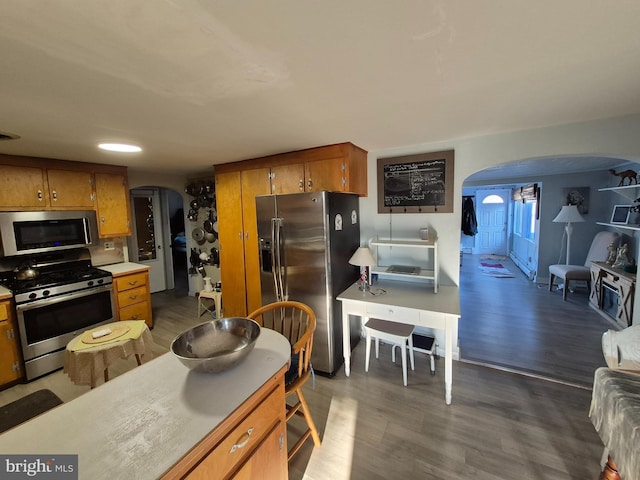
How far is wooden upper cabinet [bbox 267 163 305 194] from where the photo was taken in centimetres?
283

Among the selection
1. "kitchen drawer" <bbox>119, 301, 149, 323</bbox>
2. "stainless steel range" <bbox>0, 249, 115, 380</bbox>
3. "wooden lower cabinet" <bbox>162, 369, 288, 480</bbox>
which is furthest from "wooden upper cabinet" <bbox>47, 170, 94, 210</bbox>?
"wooden lower cabinet" <bbox>162, 369, 288, 480</bbox>

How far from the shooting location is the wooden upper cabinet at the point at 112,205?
3.25 meters

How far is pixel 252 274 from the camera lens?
3.35 metres

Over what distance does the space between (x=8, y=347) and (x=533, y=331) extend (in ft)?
18.2

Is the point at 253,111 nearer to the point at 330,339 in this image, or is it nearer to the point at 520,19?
the point at 520,19

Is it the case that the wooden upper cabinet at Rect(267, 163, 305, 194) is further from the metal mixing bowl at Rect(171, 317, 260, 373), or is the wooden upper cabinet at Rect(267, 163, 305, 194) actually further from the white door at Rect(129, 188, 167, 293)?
the white door at Rect(129, 188, 167, 293)

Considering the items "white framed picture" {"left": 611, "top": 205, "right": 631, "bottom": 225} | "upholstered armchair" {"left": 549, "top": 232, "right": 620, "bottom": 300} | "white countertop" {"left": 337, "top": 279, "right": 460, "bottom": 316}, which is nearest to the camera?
"white countertop" {"left": 337, "top": 279, "right": 460, "bottom": 316}

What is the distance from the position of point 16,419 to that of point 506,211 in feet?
32.5

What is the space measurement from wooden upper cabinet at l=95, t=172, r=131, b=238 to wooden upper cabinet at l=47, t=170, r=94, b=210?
0.09 m

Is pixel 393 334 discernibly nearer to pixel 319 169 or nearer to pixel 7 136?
pixel 319 169

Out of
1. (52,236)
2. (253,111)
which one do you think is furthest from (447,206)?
(52,236)

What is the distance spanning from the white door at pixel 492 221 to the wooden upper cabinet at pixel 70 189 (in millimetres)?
9098

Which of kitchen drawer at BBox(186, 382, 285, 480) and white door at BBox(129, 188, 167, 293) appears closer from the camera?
kitchen drawer at BBox(186, 382, 285, 480)

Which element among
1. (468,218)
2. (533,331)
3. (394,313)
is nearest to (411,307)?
(394,313)
